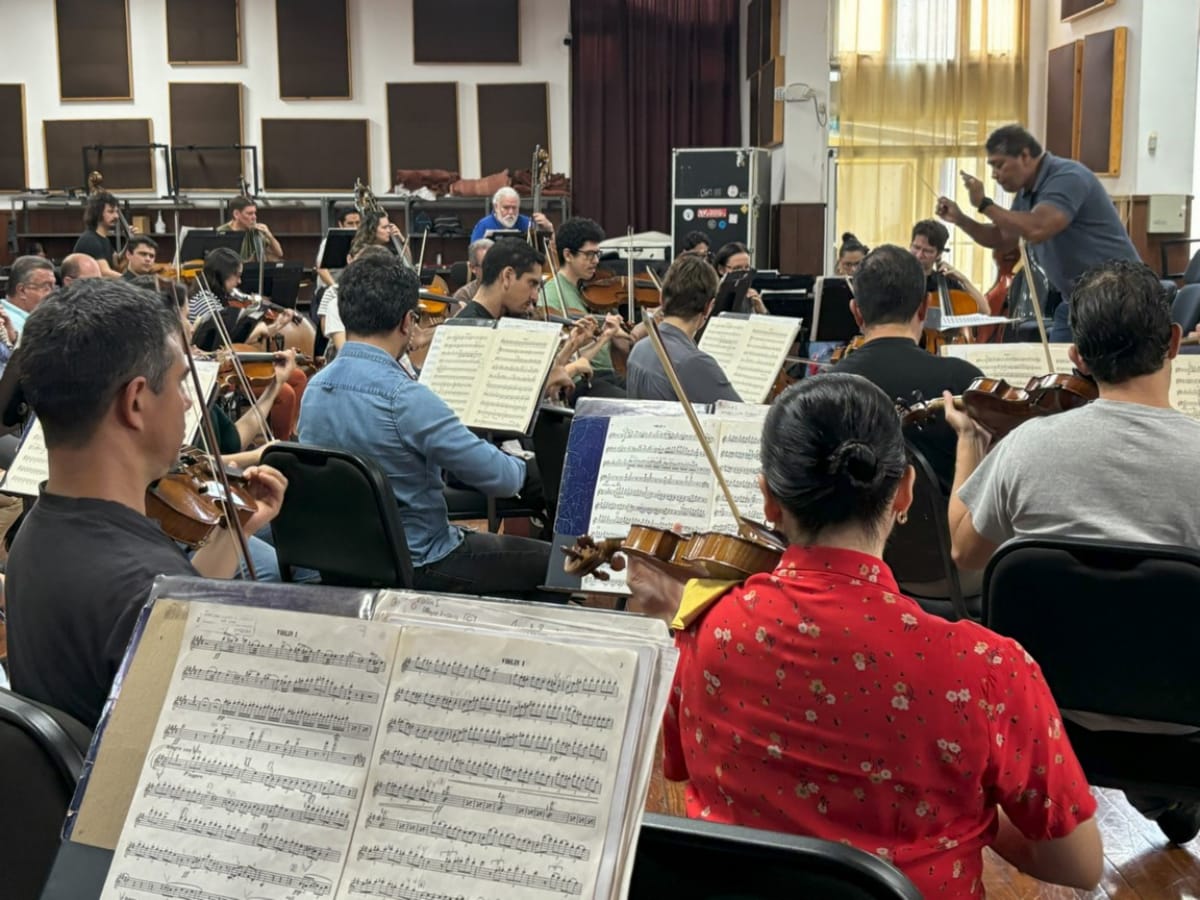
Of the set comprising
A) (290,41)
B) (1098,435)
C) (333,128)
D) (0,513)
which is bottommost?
(0,513)

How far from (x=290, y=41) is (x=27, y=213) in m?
2.80

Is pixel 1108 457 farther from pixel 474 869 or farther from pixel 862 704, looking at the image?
pixel 474 869

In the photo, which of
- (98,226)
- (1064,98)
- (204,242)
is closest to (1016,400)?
(98,226)

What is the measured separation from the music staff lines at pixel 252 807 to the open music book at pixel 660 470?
1.28 meters

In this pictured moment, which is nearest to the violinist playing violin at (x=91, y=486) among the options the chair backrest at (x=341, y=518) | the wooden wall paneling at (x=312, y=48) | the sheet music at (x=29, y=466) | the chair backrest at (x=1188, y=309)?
the chair backrest at (x=341, y=518)

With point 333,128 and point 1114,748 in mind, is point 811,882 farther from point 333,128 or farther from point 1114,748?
point 333,128

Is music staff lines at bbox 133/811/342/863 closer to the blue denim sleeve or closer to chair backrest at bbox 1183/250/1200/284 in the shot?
the blue denim sleeve

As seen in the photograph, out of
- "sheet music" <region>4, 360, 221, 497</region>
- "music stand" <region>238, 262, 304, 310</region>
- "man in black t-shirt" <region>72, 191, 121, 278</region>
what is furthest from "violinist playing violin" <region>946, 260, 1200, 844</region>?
"man in black t-shirt" <region>72, 191, 121, 278</region>

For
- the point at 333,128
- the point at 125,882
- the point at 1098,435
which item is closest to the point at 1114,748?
the point at 1098,435

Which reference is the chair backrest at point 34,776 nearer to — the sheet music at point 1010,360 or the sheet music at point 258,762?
the sheet music at point 258,762

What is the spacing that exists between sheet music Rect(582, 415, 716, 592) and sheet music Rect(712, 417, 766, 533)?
0.08 ft

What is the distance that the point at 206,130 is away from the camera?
1155cm

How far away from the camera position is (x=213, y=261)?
6.09 metres

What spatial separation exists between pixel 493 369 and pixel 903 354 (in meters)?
1.18
